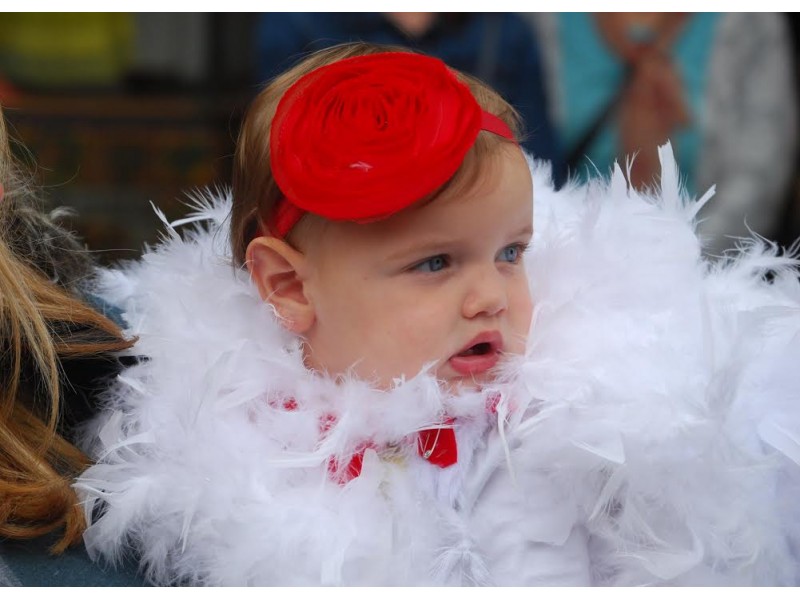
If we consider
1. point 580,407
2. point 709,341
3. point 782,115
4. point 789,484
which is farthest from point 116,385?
point 782,115

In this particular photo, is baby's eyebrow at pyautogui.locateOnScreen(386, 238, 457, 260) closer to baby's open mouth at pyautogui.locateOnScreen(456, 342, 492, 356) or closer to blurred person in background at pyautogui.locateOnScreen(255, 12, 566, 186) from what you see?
baby's open mouth at pyautogui.locateOnScreen(456, 342, 492, 356)

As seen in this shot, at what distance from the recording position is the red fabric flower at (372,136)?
1.37 metres

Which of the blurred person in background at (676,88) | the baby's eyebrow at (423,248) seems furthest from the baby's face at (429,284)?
the blurred person in background at (676,88)

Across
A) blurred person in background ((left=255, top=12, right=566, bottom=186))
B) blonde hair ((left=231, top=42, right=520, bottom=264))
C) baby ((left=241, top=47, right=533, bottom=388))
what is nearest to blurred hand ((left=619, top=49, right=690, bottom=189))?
blurred person in background ((left=255, top=12, right=566, bottom=186))

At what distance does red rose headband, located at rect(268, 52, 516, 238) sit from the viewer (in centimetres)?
137

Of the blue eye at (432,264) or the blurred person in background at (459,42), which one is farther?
the blurred person in background at (459,42)

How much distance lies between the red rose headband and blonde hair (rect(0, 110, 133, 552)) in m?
0.34

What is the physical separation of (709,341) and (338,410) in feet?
1.61

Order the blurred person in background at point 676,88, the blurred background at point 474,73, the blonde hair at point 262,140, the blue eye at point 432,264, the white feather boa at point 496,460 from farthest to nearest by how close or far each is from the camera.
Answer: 1. the blurred person in background at point 676,88
2. the blurred background at point 474,73
3. the blonde hair at point 262,140
4. the blue eye at point 432,264
5. the white feather boa at point 496,460

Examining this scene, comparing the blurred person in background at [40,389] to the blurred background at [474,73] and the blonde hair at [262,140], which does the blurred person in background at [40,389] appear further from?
Result: the blurred background at [474,73]

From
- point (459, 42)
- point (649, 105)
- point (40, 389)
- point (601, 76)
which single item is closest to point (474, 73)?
point (459, 42)

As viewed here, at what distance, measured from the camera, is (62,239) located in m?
1.74

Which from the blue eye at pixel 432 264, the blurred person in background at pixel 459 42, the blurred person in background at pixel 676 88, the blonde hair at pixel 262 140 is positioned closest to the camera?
the blue eye at pixel 432 264

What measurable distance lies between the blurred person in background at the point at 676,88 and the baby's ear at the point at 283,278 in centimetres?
246
